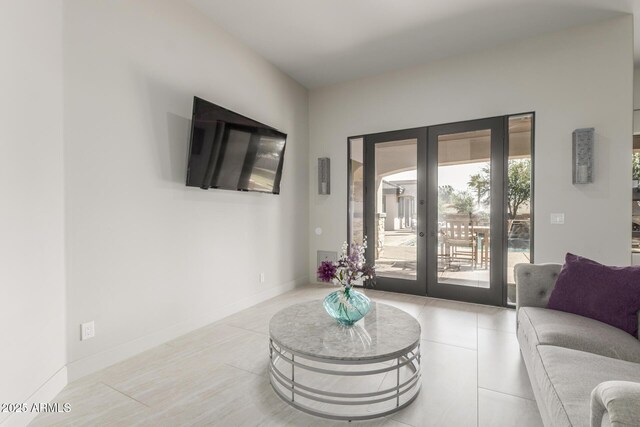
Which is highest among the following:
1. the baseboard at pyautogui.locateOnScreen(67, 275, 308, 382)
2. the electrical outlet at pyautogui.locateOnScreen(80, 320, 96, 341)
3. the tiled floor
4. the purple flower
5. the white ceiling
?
the white ceiling

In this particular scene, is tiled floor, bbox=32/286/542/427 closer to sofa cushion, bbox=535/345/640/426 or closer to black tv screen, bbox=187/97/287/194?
sofa cushion, bbox=535/345/640/426

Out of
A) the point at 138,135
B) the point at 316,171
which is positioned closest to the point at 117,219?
the point at 138,135

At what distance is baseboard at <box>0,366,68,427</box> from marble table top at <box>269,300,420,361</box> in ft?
4.72

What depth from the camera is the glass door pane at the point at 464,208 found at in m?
4.04

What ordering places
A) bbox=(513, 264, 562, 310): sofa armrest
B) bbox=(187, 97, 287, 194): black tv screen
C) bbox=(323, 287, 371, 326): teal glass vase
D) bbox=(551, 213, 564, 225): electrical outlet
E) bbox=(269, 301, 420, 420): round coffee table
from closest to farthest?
bbox=(269, 301, 420, 420): round coffee table
bbox=(323, 287, 371, 326): teal glass vase
bbox=(513, 264, 562, 310): sofa armrest
bbox=(187, 97, 287, 194): black tv screen
bbox=(551, 213, 564, 225): electrical outlet

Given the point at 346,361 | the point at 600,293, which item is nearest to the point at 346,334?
the point at 346,361

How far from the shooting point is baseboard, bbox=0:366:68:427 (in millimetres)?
1673

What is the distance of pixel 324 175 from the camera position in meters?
5.04

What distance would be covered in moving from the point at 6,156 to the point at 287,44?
10.3ft

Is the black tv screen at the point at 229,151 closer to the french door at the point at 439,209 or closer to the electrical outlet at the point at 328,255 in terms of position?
the electrical outlet at the point at 328,255

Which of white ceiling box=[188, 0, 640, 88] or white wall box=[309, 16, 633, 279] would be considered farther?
white wall box=[309, 16, 633, 279]

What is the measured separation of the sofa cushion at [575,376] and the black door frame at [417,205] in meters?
2.76

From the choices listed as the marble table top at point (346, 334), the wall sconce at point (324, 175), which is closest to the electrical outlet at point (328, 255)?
the wall sconce at point (324, 175)

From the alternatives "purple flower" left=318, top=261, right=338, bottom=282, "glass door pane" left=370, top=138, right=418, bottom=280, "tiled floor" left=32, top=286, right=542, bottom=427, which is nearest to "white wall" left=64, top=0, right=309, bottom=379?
"tiled floor" left=32, top=286, right=542, bottom=427
